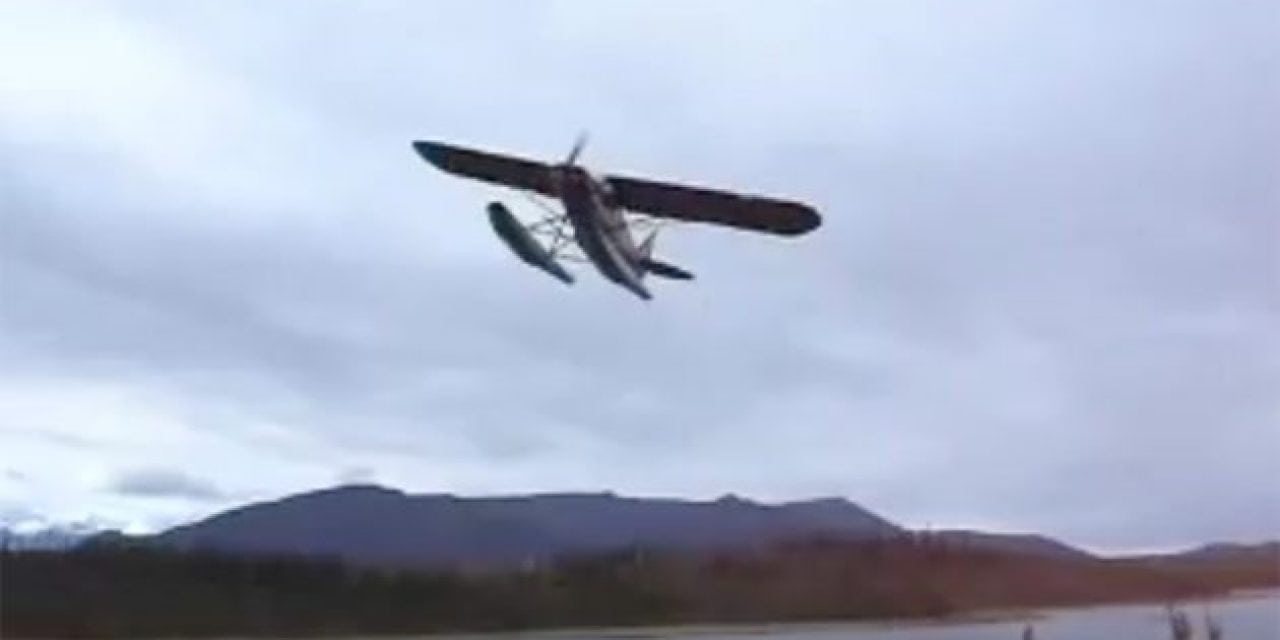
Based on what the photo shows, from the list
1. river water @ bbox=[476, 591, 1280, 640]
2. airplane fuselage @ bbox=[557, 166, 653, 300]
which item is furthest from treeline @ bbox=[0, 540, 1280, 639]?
airplane fuselage @ bbox=[557, 166, 653, 300]

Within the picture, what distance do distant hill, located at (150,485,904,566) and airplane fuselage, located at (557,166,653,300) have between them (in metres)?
1.78

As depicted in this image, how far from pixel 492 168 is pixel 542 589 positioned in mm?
3400

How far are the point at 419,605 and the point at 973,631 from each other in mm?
3753

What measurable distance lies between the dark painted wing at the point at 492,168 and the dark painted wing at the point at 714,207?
0.62 m

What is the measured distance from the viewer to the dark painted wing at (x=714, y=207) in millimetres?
14039

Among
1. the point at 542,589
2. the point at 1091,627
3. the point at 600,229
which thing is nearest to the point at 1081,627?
the point at 1091,627

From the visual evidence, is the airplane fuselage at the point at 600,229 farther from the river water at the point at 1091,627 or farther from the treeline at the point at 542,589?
the river water at the point at 1091,627

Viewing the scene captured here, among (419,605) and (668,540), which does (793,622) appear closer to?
(668,540)

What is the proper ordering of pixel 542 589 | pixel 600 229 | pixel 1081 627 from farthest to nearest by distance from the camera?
pixel 600 229 → pixel 542 589 → pixel 1081 627

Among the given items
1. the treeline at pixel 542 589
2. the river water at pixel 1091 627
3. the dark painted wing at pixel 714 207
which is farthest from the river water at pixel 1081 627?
the dark painted wing at pixel 714 207

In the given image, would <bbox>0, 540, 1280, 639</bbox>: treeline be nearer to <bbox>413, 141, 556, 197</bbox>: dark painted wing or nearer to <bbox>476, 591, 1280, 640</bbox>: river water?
<bbox>476, 591, 1280, 640</bbox>: river water

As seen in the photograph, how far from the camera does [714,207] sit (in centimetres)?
1470

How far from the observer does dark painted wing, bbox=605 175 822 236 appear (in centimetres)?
1404

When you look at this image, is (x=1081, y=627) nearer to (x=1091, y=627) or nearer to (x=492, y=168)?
(x=1091, y=627)
